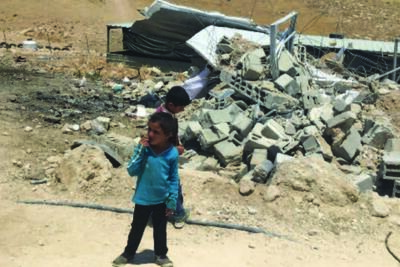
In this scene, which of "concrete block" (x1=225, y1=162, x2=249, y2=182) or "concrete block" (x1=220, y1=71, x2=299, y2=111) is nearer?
"concrete block" (x1=225, y1=162, x2=249, y2=182)

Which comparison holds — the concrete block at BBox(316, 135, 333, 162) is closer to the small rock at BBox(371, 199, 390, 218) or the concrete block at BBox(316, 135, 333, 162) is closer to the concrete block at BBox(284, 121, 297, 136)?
the concrete block at BBox(284, 121, 297, 136)

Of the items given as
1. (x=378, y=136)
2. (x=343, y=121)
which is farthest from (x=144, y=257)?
(x=378, y=136)

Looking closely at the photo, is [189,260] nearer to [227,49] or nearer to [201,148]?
[201,148]

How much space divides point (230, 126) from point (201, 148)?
1.70ft

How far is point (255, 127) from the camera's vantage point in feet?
27.7

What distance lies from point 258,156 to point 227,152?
21.9 inches

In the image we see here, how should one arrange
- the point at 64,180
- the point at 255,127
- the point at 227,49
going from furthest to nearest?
the point at 227,49, the point at 255,127, the point at 64,180

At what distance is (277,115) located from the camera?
914 centimetres

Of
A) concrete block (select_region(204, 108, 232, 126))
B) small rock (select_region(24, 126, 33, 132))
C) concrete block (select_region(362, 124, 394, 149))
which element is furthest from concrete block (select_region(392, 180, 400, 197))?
small rock (select_region(24, 126, 33, 132))

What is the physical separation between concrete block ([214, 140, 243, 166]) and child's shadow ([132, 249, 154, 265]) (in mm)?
3203

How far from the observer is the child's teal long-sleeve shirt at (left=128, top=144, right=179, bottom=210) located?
4.27m

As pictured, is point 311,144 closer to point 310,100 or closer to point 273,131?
point 273,131

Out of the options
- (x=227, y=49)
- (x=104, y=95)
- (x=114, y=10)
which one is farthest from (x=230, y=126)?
(x=114, y=10)

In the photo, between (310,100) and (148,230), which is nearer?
(148,230)
